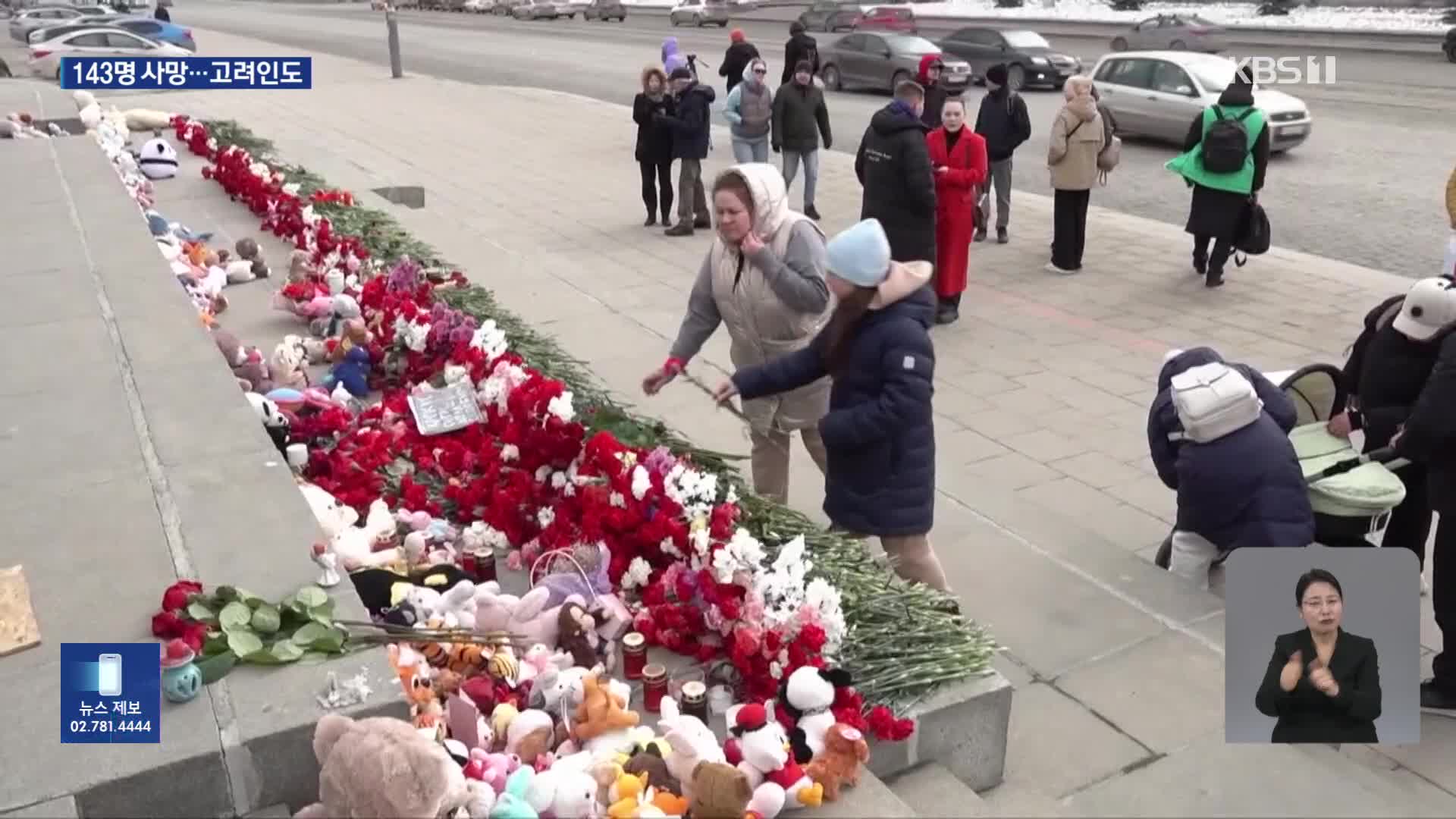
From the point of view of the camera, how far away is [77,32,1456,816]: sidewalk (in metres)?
3.94

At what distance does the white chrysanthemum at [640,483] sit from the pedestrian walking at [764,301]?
0.54 m

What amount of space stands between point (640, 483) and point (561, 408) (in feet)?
2.53

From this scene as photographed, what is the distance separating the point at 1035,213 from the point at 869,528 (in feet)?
30.4

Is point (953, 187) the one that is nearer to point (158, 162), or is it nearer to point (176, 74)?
point (158, 162)

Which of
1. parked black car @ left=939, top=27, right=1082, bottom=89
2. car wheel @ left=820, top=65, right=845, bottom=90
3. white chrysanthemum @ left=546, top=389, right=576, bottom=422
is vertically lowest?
white chrysanthemum @ left=546, top=389, right=576, bottom=422

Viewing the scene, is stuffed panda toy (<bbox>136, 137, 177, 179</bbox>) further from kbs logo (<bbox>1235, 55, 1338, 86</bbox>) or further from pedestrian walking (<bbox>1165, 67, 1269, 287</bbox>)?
kbs logo (<bbox>1235, 55, 1338, 86</bbox>)

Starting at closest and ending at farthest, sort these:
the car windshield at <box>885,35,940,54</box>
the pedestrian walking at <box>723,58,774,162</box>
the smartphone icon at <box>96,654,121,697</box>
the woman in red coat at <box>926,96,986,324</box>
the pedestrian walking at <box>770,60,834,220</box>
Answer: the smartphone icon at <box>96,654,121,697</box>
the woman in red coat at <box>926,96,986,324</box>
the pedestrian walking at <box>770,60,834,220</box>
the pedestrian walking at <box>723,58,774,162</box>
the car windshield at <box>885,35,940,54</box>

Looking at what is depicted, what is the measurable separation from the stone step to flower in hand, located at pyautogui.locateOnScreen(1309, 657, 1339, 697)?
0.92 meters

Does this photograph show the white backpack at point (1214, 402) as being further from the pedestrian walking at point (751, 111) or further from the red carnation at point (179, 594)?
the pedestrian walking at point (751, 111)

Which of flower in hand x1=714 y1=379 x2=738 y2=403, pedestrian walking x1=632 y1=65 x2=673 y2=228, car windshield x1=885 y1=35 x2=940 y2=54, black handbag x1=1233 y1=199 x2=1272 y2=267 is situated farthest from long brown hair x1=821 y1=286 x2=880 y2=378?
car windshield x1=885 y1=35 x2=940 y2=54

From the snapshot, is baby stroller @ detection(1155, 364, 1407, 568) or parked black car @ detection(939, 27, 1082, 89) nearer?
baby stroller @ detection(1155, 364, 1407, 568)

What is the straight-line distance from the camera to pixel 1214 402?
476 centimetres

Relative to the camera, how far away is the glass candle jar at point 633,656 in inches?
152

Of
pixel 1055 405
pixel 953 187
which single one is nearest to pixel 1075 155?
pixel 953 187
